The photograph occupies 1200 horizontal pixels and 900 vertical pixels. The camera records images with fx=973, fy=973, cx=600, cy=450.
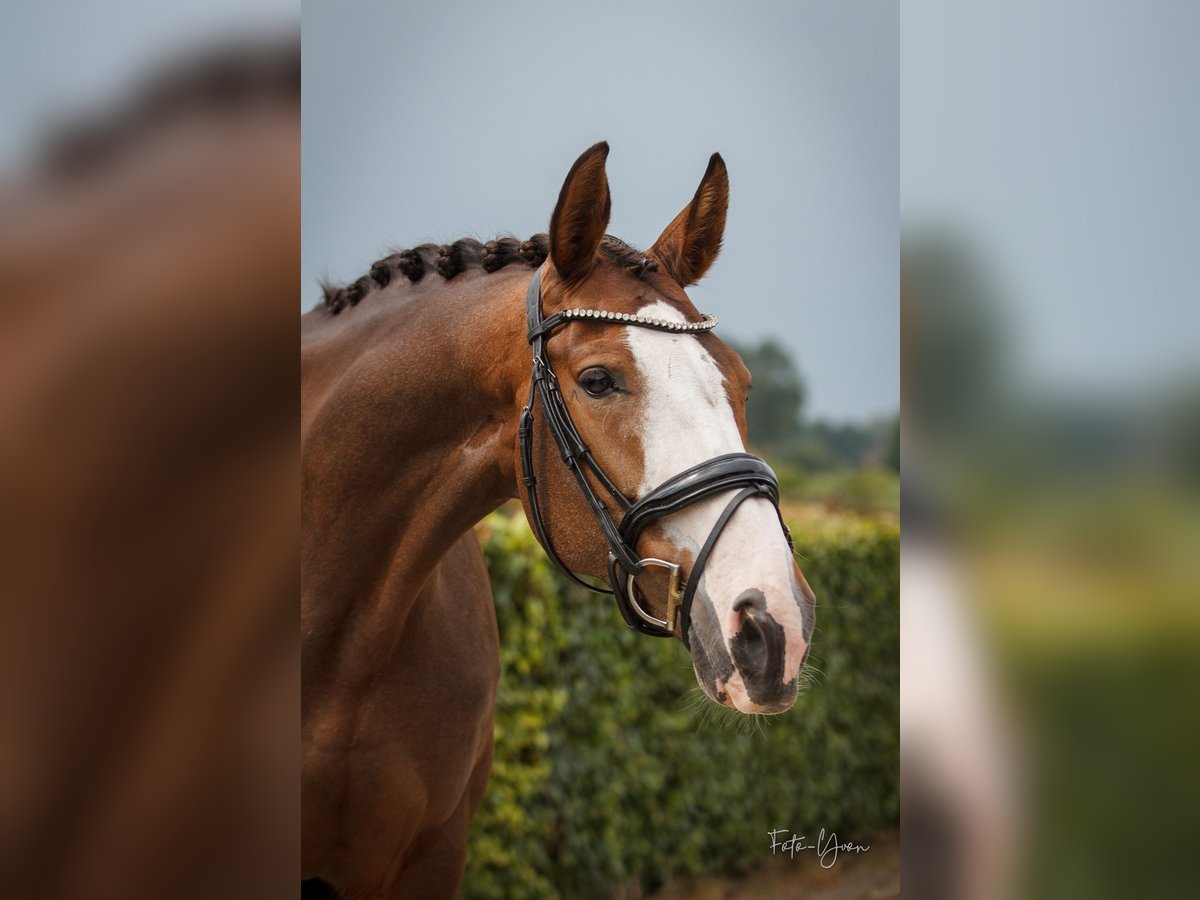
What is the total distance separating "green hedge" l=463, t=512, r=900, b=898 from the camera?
3367mm

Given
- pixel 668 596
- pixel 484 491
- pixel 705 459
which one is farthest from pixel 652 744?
pixel 705 459

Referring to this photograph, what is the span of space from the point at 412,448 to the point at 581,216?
0.53 meters

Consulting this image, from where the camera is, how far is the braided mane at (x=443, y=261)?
6.10 ft

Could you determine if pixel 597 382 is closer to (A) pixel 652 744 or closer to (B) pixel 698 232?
(B) pixel 698 232

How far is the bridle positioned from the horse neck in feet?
0.34

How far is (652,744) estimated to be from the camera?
12.8 feet
